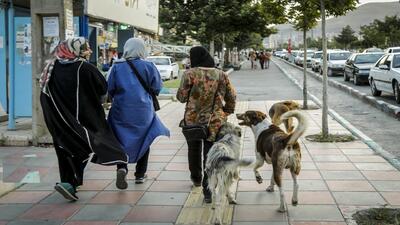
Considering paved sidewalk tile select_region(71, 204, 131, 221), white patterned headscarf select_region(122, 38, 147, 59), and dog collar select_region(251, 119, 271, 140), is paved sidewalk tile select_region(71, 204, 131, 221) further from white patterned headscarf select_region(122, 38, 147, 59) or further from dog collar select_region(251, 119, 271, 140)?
white patterned headscarf select_region(122, 38, 147, 59)

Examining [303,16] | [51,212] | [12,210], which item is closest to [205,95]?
[51,212]

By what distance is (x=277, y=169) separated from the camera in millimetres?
5184

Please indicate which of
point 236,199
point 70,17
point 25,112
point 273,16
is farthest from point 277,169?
point 273,16

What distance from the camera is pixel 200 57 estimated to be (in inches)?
221

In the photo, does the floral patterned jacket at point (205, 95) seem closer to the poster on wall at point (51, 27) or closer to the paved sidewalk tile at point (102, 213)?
the paved sidewalk tile at point (102, 213)

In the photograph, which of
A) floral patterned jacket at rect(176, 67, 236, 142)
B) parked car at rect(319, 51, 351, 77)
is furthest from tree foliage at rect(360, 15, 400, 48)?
floral patterned jacket at rect(176, 67, 236, 142)

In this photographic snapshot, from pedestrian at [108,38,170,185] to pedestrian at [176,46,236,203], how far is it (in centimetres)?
57

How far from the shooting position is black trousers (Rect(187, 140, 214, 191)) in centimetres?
573

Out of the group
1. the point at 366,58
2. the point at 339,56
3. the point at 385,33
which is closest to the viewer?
the point at 366,58

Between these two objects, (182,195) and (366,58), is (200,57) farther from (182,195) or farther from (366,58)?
(366,58)

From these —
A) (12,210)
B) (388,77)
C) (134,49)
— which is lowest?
(12,210)

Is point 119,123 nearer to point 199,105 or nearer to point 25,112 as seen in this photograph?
point 199,105

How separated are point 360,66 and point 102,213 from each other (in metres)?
20.7

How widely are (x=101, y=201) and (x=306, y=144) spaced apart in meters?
4.35
